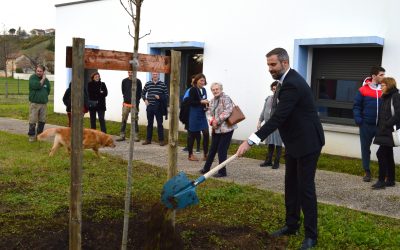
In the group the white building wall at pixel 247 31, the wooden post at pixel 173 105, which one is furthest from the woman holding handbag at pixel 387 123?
the wooden post at pixel 173 105

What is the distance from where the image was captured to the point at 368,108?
7.73 metres

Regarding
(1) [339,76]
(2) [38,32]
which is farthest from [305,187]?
(2) [38,32]

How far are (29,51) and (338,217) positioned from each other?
56280mm

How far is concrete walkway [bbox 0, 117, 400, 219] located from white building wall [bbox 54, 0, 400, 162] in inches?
87.7

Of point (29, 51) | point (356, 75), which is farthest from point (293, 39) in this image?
point (29, 51)

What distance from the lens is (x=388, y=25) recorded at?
9.53 m

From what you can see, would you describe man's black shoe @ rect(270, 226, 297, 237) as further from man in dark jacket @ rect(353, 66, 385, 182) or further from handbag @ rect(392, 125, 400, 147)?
man in dark jacket @ rect(353, 66, 385, 182)

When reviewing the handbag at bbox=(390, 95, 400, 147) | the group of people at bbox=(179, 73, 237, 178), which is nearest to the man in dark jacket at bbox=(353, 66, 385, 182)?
the handbag at bbox=(390, 95, 400, 147)

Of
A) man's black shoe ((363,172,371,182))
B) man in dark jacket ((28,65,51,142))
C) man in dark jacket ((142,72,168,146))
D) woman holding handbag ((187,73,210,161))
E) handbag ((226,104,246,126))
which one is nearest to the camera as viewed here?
handbag ((226,104,246,126))

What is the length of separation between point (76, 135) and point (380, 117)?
5.32m

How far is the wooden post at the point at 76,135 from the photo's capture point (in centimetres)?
356

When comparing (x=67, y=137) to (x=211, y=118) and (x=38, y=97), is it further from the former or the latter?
(x=211, y=118)

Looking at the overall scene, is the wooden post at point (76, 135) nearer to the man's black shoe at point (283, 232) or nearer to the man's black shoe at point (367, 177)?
the man's black shoe at point (283, 232)

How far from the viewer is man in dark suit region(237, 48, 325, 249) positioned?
444 centimetres
